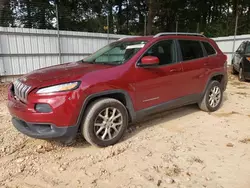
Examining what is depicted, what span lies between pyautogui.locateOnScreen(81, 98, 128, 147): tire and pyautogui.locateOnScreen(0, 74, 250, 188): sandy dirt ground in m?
0.16

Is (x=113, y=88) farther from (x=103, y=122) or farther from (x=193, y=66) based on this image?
(x=193, y=66)

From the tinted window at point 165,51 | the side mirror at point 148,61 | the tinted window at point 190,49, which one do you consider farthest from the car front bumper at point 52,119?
the tinted window at point 190,49

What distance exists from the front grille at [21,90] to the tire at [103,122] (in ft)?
2.69

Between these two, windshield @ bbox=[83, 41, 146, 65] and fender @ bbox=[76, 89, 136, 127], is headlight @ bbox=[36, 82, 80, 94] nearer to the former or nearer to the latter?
fender @ bbox=[76, 89, 136, 127]

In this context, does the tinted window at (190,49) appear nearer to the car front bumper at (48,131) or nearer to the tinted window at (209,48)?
the tinted window at (209,48)

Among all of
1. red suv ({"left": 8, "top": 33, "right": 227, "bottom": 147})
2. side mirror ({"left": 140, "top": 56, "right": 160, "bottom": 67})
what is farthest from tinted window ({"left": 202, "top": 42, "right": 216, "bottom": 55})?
side mirror ({"left": 140, "top": 56, "right": 160, "bottom": 67})

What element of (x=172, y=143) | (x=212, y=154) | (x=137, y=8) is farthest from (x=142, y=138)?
(x=137, y=8)

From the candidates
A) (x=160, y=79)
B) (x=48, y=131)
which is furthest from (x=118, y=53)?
(x=48, y=131)

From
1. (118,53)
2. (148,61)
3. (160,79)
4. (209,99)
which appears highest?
(118,53)

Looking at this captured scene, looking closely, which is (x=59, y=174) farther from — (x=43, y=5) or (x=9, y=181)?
(x=43, y=5)

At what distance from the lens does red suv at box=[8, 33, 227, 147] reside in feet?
9.08

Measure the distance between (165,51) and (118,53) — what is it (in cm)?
84

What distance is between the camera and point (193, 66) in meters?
4.25

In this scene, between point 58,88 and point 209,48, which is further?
point 209,48
